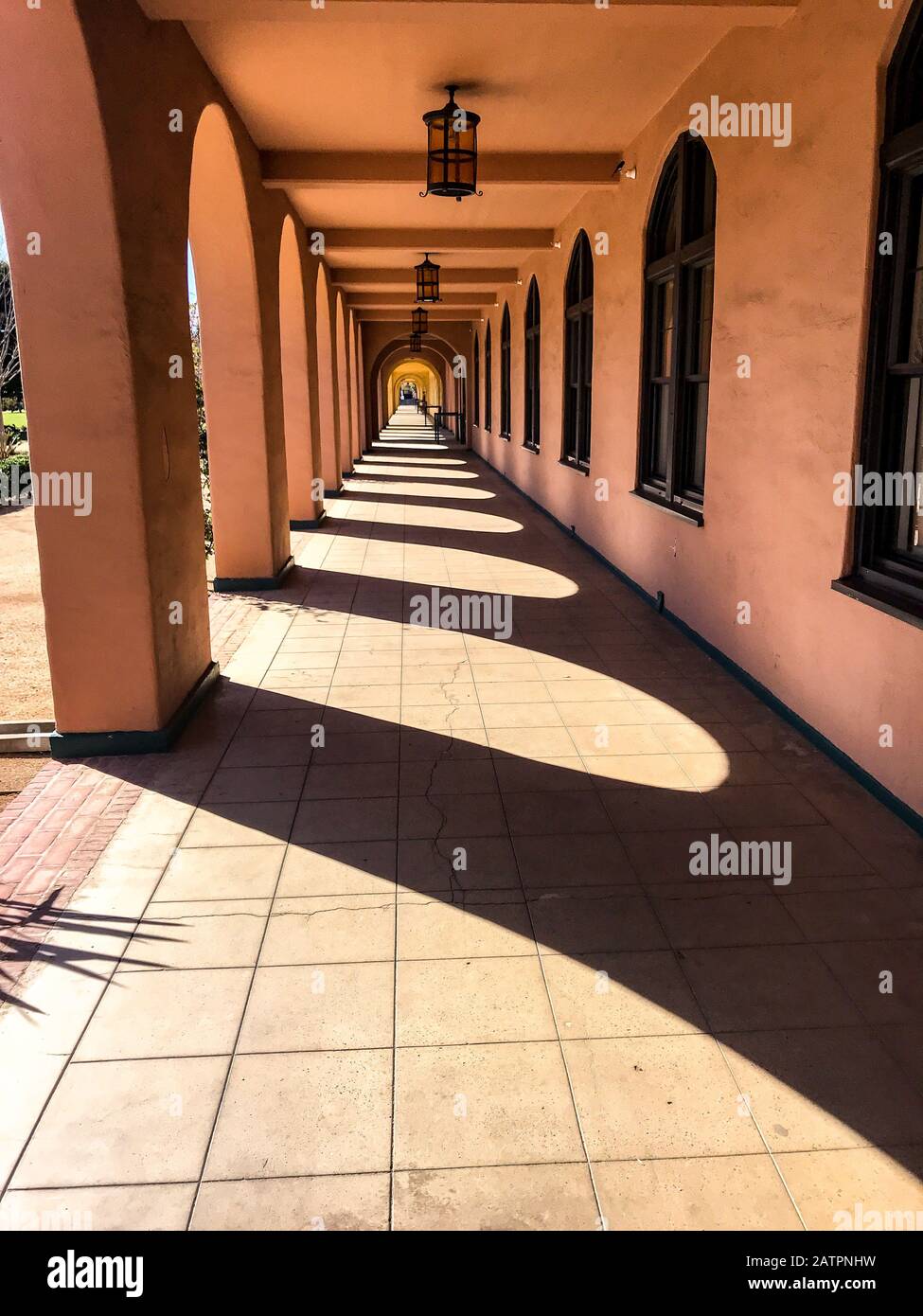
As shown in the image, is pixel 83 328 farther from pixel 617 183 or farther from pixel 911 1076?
pixel 617 183

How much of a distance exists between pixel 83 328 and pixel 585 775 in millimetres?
3101

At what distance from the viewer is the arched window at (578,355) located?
10734 mm

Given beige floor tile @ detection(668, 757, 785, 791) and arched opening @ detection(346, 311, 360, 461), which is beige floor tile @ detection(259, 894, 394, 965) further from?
arched opening @ detection(346, 311, 360, 461)

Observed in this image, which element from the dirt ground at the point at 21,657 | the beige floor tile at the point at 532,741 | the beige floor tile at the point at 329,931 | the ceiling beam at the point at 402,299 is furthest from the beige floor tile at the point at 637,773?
the ceiling beam at the point at 402,299

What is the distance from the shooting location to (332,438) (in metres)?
15.4

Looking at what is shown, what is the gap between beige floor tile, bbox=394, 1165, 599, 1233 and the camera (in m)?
2.17

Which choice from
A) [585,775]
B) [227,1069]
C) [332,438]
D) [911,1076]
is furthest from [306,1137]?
[332,438]

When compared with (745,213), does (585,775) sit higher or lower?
lower

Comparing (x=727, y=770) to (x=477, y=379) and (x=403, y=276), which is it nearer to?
(x=403, y=276)

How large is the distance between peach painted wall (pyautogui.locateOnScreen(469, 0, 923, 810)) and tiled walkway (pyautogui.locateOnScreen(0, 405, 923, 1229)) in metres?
0.44

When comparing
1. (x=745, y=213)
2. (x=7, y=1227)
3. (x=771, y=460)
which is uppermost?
(x=745, y=213)

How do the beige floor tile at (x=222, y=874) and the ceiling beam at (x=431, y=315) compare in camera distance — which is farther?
the ceiling beam at (x=431, y=315)

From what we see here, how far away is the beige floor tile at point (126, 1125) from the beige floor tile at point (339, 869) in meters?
0.96

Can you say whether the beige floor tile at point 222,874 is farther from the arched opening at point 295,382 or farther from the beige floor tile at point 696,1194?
the arched opening at point 295,382
